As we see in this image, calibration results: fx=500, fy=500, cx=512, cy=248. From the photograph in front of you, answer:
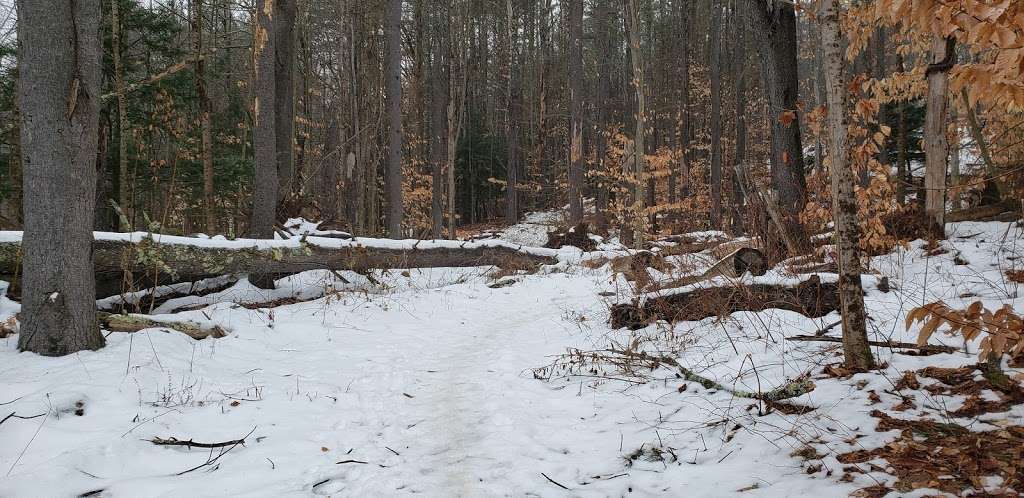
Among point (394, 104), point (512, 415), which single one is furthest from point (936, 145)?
point (394, 104)

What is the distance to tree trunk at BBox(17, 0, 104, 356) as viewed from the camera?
399cm

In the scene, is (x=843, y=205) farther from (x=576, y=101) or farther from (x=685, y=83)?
(x=685, y=83)

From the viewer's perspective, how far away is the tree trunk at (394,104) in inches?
559

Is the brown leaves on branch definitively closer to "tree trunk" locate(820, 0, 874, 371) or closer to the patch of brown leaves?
the patch of brown leaves

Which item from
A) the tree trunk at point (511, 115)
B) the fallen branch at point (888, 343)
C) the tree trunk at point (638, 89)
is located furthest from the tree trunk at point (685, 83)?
the fallen branch at point (888, 343)

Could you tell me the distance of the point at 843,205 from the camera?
324 cm

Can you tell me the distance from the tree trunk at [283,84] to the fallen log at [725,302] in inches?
288

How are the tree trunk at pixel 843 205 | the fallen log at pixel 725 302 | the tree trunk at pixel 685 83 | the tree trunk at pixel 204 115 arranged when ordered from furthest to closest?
1. the tree trunk at pixel 685 83
2. the tree trunk at pixel 204 115
3. the fallen log at pixel 725 302
4. the tree trunk at pixel 843 205

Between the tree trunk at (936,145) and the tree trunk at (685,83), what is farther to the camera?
the tree trunk at (685,83)

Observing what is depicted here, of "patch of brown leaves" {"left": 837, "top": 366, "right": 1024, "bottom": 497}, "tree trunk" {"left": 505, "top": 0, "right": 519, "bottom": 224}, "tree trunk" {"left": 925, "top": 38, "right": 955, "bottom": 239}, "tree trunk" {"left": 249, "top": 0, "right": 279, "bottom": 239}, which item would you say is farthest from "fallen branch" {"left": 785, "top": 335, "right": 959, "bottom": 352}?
"tree trunk" {"left": 505, "top": 0, "right": 519, "bottom": 224}

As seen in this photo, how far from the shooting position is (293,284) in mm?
9414

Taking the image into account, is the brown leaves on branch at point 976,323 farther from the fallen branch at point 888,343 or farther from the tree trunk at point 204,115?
the tree trunk at point 204,115

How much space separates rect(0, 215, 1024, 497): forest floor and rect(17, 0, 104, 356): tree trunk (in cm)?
33

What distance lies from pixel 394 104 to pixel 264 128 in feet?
19.7
